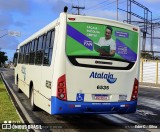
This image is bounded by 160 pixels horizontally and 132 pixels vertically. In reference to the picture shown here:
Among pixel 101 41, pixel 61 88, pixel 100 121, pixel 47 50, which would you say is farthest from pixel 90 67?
pixel 100 121

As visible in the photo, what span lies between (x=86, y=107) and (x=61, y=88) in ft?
2.81

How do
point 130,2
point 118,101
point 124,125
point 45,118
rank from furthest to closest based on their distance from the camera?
1. point 130,2
2. point 45,118
3. point 124,125
4. point 118,101

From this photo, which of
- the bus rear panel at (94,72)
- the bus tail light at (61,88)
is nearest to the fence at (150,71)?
the bus rear panel at (94,72)

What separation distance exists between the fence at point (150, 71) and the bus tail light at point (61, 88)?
1346 inches

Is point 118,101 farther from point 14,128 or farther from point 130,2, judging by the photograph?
point 130,2

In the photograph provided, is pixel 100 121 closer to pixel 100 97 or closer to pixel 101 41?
pixel 100 97

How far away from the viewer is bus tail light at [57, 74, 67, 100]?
400 inches

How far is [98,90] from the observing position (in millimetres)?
10578

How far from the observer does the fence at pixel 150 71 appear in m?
43.5

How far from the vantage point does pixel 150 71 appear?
44562mm

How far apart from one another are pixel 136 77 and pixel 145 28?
56439 mm

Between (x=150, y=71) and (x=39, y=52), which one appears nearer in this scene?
(x=39, y=52)

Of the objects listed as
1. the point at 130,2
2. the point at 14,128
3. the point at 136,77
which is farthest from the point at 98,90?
the point at 130,2

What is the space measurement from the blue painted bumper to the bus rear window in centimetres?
131
